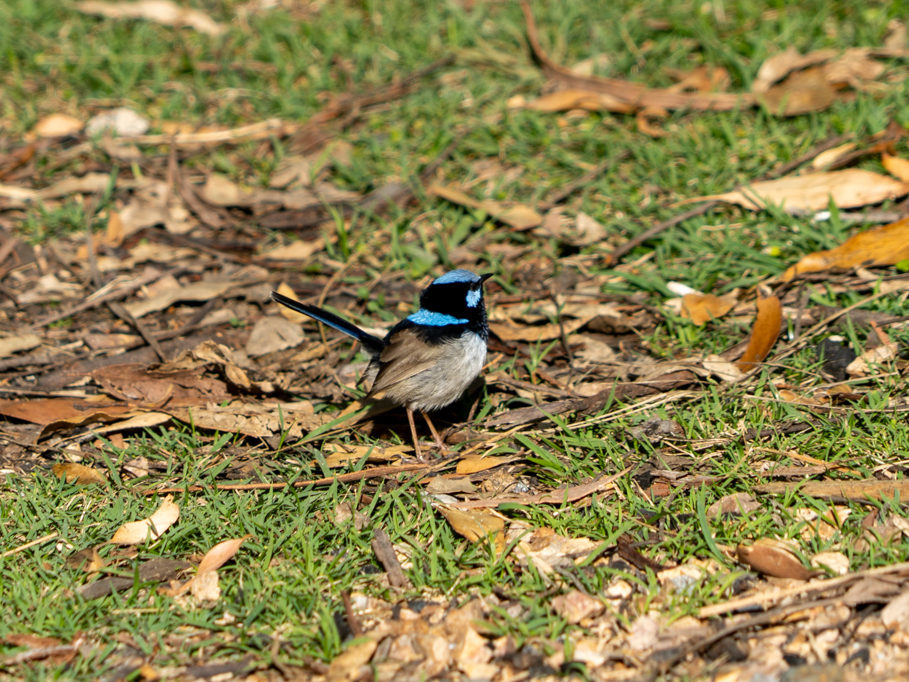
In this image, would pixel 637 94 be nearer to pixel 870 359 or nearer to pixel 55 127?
pixel 870 359

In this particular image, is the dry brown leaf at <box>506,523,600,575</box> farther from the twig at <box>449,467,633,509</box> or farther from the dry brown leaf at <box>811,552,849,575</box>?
the dry brown leaf at <box>811,552,849,575</box>

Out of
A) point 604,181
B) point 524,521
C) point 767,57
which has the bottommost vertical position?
point 524,521

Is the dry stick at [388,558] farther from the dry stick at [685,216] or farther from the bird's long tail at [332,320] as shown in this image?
the dry stick at [685,216]

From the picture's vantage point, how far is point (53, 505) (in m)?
4.17

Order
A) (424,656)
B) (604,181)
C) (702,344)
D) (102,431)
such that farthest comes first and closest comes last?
(604,181), (702,344), (102,431), (424,656)

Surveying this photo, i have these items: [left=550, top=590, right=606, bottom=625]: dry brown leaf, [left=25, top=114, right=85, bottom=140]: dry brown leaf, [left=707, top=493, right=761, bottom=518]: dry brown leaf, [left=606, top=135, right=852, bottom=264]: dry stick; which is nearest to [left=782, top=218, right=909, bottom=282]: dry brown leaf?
[left=606, top=135, right=852, bottom=264]: dry stick

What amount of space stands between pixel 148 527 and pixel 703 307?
10.7 ft

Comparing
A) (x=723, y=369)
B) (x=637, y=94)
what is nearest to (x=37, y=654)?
(x=723, y=369)

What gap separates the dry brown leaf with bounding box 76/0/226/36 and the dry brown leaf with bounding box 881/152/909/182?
5957 mm

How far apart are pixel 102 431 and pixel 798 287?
4024mm

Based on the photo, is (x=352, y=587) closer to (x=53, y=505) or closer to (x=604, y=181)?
(x=53, y=505)

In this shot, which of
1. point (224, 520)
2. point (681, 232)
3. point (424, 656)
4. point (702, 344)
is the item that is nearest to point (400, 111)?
point (681, 232)

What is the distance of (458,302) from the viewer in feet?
15.8

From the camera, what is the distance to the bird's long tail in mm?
4844
